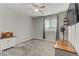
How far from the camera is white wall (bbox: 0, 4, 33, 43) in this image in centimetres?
91

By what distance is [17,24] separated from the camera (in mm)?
1042

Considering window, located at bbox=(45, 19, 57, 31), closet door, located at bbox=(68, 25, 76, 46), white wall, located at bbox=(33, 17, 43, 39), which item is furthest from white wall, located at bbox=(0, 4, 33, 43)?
closet door, located at bbox=(68, 25, 76, 46)

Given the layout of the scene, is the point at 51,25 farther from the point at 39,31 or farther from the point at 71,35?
the point at 71,35

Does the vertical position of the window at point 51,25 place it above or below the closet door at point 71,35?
above

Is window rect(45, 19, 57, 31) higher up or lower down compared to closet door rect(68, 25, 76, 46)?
higher up

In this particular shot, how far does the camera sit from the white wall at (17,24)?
913mm

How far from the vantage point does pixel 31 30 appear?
1078 millimetres

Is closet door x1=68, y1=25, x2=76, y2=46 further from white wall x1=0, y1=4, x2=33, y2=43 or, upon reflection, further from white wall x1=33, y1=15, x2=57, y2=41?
white wall x1=0, y1=4, x2=33, y2=43

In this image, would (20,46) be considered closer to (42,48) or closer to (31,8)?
(42,48)

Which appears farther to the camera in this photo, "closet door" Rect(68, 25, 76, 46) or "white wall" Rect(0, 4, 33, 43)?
"closet door" Rect(68, 25, 76, 46)

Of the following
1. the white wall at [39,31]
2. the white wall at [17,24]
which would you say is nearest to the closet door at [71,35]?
the white wall at [39,31]

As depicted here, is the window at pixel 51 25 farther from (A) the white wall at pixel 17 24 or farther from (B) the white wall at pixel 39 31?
(A) the white wall at pixel 17 24

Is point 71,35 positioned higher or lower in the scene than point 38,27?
lower

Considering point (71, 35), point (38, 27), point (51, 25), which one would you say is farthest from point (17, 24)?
point (71, 35)
